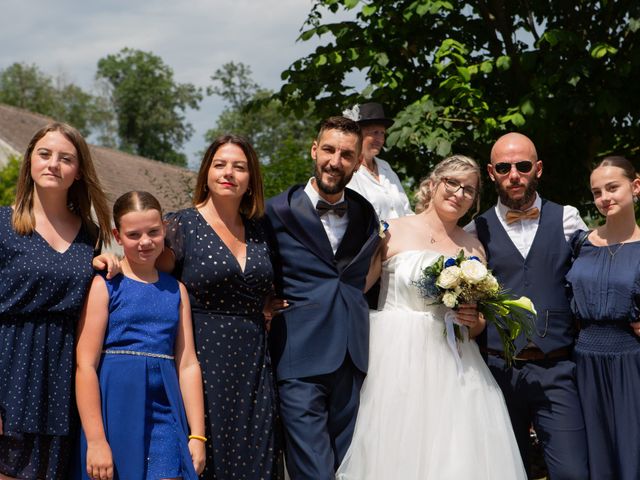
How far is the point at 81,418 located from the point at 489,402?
2.29 meters

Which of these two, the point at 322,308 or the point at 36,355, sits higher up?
the point at 322,308

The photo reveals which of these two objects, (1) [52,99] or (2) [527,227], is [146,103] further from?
(2) [527,227]

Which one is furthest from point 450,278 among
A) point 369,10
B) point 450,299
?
point 369,10

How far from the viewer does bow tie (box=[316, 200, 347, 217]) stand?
471 centimetres

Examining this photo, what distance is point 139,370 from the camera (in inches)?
157

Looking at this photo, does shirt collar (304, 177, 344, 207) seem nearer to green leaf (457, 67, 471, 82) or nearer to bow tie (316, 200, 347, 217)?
bow tie (316, 200, 347, 217)

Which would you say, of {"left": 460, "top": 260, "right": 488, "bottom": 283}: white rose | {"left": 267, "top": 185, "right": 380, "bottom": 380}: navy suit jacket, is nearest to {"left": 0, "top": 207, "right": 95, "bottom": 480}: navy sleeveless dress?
{"left": 267, "top": 185, "right": 380, "bottom": 380}: navy suit jacket

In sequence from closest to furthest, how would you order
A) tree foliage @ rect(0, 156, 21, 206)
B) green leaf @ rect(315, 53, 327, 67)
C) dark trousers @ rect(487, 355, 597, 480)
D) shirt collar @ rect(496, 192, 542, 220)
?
dark trousers @ rect(487, 355, 597, 480) → shirt collar @ rect(496, 192, 542, 220) → green leaf @ rect(315, 53, 327, 67) → tree foliage @ rect(0, 156, 21, 206)

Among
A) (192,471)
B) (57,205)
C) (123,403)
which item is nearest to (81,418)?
(123,403)

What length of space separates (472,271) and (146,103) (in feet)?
171

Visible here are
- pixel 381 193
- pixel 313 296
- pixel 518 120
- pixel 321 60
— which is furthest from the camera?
pixel 321 60

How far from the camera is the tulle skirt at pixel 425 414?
14.8ft

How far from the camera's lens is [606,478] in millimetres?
4770

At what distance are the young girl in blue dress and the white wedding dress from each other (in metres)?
1.05
